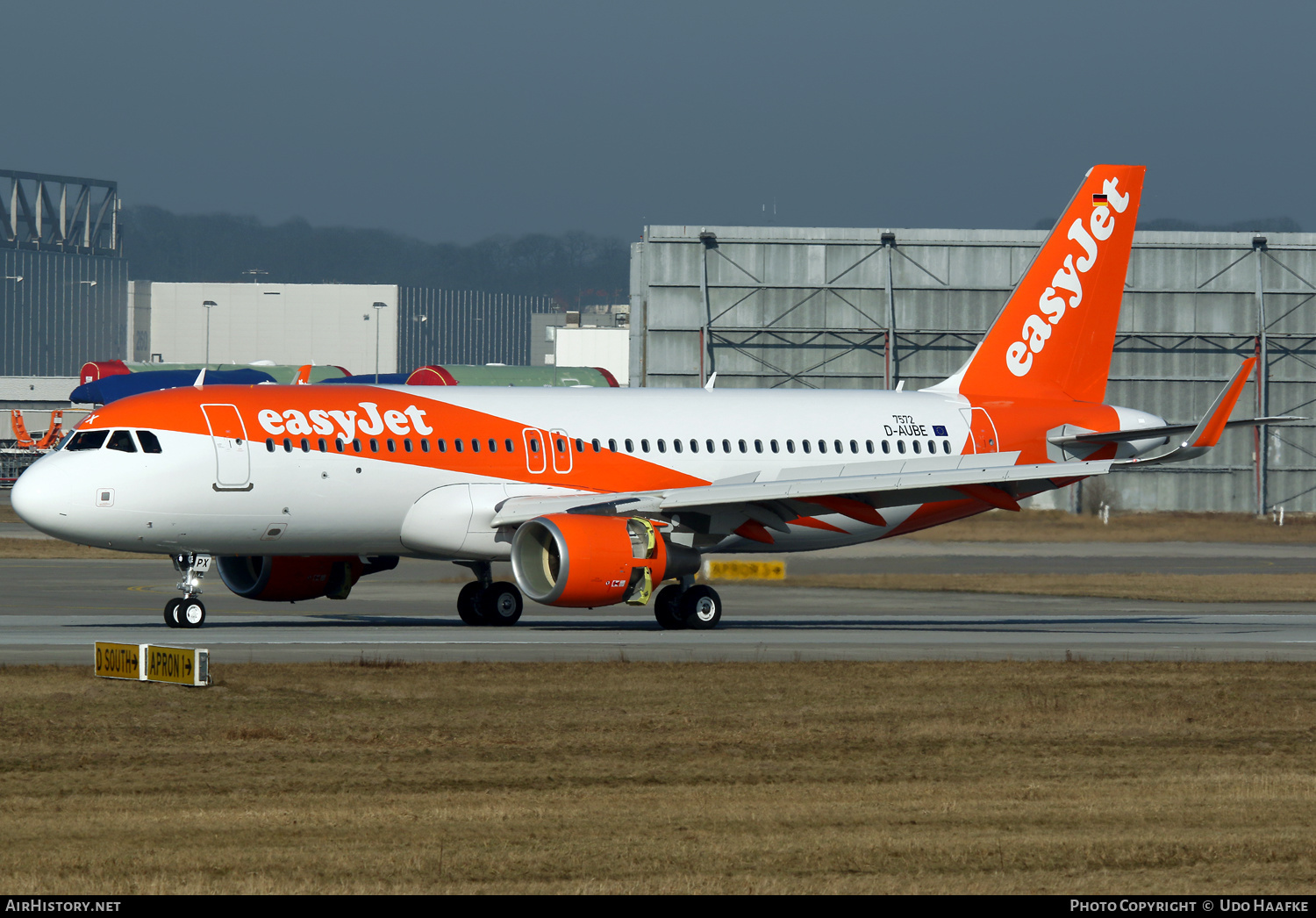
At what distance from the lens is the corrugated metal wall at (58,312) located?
6403 inches

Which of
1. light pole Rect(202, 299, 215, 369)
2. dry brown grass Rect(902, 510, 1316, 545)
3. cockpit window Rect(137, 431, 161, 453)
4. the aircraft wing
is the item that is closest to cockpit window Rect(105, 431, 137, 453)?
cockpit window Rect(137, 431, 161, 453)

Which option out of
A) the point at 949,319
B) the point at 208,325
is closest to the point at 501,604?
the point at 949,319

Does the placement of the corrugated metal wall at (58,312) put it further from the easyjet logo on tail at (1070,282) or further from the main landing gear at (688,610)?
the main landing gear at (688,610)

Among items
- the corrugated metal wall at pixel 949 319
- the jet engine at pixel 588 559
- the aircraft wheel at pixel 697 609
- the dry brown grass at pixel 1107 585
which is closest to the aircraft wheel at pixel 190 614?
the jet engine at pixel 588 559

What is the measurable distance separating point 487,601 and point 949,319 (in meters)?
48.8

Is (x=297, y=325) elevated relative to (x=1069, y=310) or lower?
elevated

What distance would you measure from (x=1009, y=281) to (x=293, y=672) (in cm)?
6067

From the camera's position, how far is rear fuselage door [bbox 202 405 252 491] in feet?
101

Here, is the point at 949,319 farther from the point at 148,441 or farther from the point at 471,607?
the point at 148,441

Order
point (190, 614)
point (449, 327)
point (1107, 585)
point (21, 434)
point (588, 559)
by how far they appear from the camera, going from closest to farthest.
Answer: point (588, 559) → point (190, 614) → point (1107, 585) → point (21, 434) → point (449, 327)

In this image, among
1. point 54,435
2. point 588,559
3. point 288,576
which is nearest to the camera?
point 588,559

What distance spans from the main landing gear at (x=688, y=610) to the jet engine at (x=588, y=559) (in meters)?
1.99

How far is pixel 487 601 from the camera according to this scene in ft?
113

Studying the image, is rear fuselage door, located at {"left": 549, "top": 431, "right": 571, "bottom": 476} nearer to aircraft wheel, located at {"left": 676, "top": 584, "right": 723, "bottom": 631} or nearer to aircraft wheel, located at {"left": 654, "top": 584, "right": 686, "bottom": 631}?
aircraft wheel, located at {"left": 654, "top": 584, "right": 686, "bottom": 631}
